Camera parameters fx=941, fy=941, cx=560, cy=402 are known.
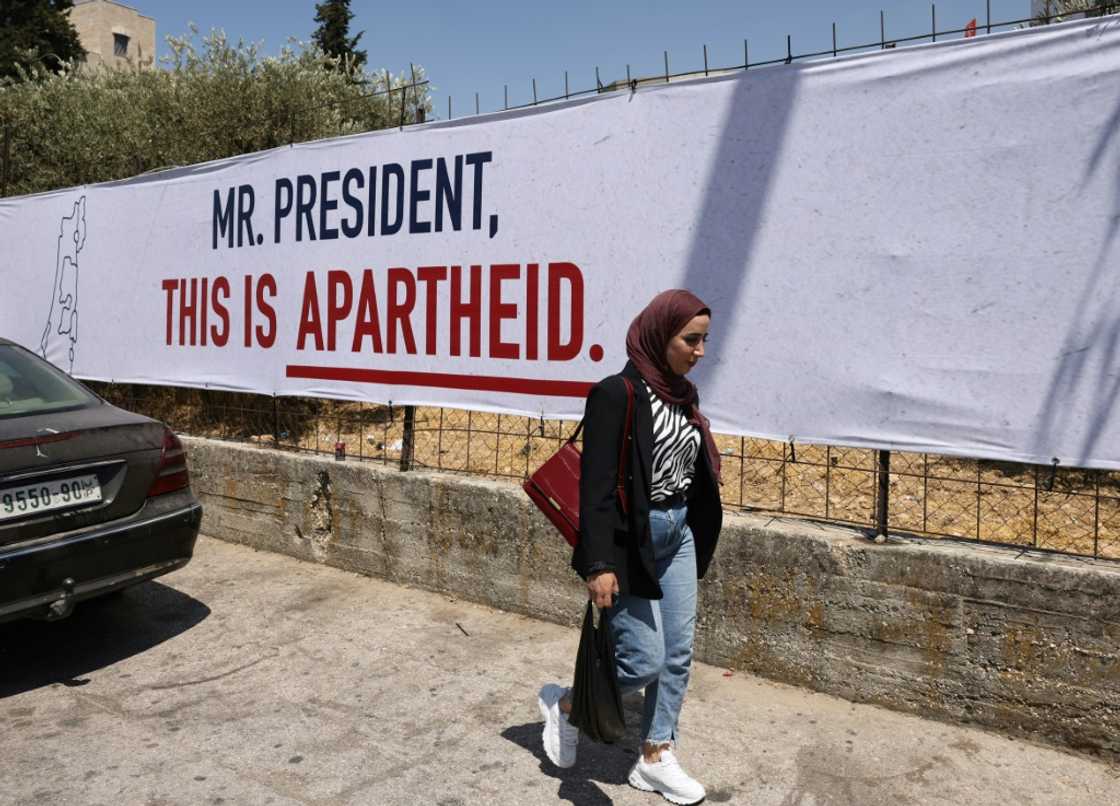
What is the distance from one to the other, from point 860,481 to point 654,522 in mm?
2470

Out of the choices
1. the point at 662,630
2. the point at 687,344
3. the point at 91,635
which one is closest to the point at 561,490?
the point at 662,630

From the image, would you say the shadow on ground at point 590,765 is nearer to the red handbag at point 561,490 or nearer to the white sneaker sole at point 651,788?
the white sneaker sole at point 651,788

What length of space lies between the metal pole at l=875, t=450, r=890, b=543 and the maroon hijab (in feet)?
4.00

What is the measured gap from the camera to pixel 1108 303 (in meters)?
3.37

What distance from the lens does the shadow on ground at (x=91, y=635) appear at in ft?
14.3

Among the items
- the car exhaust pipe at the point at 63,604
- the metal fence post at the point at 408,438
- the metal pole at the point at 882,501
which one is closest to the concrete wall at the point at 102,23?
the metal fence post at the point at 408,438

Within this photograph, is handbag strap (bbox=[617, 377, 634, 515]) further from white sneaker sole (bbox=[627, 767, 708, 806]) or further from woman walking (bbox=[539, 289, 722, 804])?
white sneaker sole (bbox=[627, 767, 708, 806])

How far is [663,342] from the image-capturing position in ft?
9.71

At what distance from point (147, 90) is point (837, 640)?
11644mm

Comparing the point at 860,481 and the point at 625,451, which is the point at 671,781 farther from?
the point at 860,481

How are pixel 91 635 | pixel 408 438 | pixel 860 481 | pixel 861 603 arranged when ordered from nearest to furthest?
pixel 861 603, pixel 91 635, pixel 860 481, pixel 408 438

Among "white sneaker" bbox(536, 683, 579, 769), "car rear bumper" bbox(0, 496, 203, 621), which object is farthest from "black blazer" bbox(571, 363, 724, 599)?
"car rear bumper" bbox(0, 496, 203, 621)

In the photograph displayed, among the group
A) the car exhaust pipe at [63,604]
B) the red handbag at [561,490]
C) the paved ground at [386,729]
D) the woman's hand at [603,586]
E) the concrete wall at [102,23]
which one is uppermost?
the concrete wall at [102,23]

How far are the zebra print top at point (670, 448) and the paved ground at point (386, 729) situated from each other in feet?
3.56
